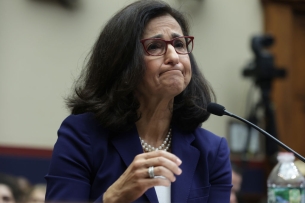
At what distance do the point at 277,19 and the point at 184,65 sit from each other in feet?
14.2

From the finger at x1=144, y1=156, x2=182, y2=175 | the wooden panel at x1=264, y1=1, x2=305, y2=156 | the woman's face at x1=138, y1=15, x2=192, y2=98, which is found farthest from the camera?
the wooden panel at x1=264, y1=1, x2=305, y2=156

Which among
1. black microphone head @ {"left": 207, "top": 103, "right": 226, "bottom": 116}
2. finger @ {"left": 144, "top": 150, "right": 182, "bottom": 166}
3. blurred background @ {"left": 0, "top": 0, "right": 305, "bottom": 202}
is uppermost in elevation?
blurred background @ {"left": 0, "top": 0, "right": 305, "bottom": 202}

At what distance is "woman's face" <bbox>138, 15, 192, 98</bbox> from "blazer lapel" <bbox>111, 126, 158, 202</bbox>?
0.15 metres

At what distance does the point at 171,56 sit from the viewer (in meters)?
2.30

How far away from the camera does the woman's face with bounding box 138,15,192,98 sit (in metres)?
2.31

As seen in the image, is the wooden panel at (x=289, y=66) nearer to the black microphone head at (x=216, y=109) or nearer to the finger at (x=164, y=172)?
the black microphone head at (x=216, y=109)

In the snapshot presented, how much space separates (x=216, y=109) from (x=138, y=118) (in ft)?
0.87

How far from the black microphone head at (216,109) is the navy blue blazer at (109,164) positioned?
17 cm

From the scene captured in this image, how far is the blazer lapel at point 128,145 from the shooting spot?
2299 millimetres

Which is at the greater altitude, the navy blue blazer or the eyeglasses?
the eyeglasses

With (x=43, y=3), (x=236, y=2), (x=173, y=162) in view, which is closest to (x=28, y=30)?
(x=43, y=3)

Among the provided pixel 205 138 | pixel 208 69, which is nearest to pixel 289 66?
pixel 208 69

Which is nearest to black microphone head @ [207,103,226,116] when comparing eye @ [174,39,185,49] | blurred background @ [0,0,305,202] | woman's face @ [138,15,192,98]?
woman's face @ [138,15,192,98]

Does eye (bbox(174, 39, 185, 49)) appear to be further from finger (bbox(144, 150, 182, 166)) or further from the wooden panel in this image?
the wooden panel
